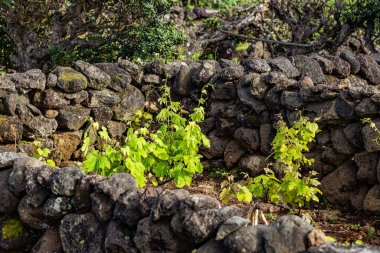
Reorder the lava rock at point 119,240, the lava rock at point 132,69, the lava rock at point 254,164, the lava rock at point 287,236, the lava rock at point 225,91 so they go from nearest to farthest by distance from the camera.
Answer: the lava rock at point 287,236
the lava rock at point 119,240
the lava rock at point 254,164
the lava rock at point 225,91
the lava rock at point 132,69

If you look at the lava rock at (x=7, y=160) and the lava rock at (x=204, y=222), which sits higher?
the lava rock at (x=7, y=160)

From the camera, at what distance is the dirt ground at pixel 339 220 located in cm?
651

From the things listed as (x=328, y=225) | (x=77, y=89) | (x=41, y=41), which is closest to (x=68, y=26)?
(x=41, y=41)

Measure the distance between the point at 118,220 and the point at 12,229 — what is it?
1.41 metres

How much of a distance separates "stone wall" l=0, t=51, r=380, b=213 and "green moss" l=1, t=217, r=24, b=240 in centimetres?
317

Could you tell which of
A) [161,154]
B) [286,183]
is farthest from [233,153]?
[286,183]

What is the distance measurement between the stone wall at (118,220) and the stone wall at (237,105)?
322 cm

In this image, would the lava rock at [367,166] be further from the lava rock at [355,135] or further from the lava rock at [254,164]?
the lava rock at [254,164]

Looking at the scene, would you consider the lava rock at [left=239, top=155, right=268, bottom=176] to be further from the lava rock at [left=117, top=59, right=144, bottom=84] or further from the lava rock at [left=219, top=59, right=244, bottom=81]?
the lava rock at [left=117, top=59, right=144, bottom=84]

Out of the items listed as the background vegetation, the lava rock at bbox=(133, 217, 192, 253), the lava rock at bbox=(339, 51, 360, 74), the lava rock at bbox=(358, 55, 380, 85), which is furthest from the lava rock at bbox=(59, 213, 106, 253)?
the background vegetation

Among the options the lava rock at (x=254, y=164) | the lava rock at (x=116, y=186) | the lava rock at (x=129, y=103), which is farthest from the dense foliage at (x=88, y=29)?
the lava rock at (x=116, y=186)

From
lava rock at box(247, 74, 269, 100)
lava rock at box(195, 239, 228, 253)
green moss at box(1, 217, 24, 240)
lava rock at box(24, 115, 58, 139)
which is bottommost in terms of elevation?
green moss at box(1, 217, 24, 240)

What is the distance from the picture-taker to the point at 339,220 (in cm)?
730

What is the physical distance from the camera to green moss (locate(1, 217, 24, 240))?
547 cm
